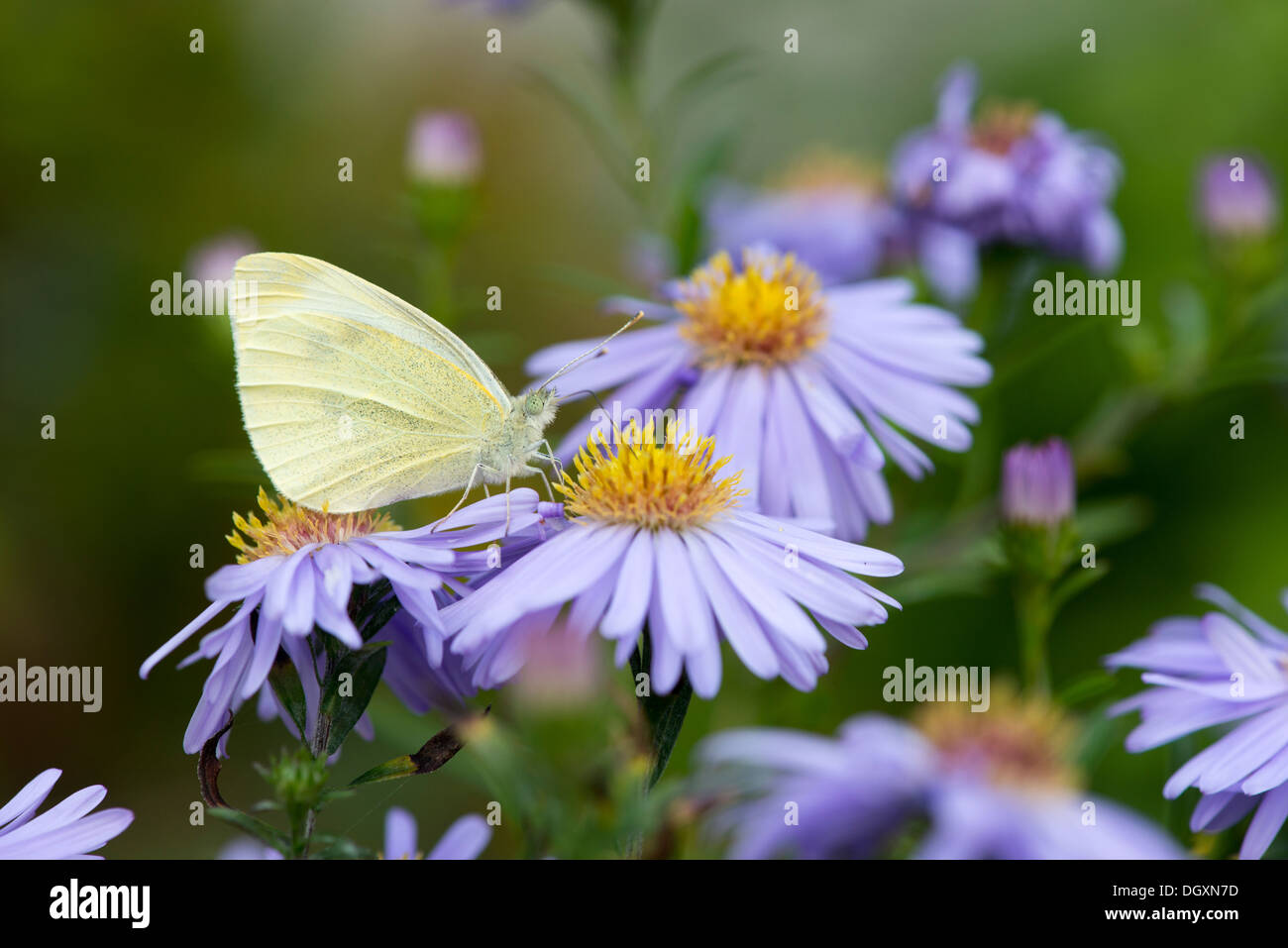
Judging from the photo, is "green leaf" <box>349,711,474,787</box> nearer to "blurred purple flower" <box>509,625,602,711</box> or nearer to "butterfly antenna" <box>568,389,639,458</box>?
"blurred purple flower" <box>509,625,602,711</box>

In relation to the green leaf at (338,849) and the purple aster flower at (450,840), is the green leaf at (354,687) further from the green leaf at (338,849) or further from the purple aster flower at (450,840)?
the purple aster flower at (450,840)

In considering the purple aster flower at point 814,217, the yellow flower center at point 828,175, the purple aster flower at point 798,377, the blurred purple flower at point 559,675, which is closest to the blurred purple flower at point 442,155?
the purple aster flower at point 814,217

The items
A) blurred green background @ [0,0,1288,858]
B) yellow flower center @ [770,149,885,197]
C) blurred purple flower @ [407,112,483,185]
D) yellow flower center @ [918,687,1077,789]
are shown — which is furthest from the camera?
yellow flower center @ [770,149,885,197]

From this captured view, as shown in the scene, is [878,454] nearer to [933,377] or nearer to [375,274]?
[933,377]

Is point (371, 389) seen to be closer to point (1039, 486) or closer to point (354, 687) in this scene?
point (354, 687)

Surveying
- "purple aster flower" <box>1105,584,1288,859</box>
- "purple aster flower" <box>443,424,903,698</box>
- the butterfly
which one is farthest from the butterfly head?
"purple aster flower" <box>1105,584,1288,859</box>
